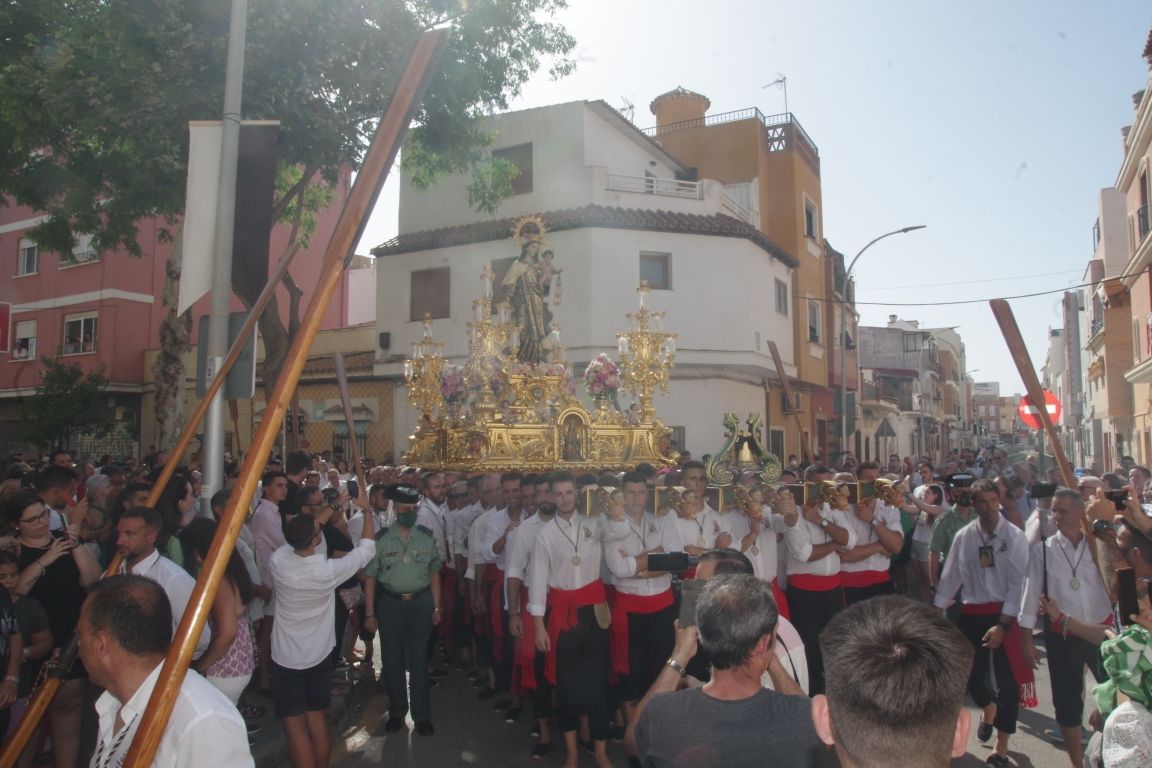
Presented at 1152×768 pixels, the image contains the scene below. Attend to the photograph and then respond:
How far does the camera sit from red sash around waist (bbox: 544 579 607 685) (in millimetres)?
5707

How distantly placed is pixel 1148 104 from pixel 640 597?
1773 centimetres

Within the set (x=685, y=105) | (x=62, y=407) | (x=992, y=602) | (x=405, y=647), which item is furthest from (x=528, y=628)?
(x=685, y=105)

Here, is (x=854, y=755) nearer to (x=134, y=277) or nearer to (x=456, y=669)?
(x=456, y=669)

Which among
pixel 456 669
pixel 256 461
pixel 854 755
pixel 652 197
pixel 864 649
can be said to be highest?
pixel 652 197

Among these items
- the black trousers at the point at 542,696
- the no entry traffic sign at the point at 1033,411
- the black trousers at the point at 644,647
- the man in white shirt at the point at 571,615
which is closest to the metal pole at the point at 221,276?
the man in white shirt at the point at 571,615

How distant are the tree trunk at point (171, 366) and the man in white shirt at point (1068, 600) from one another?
37.9ft

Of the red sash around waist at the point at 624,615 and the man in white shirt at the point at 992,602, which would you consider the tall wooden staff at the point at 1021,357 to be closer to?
the man in white shirt at the point at 992,602

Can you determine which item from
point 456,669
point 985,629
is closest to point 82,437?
point 456,669

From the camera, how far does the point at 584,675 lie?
564 cm

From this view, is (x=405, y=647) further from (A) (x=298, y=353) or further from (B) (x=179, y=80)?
(B) (x=179, y=80)

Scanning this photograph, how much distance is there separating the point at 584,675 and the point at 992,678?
305 cm

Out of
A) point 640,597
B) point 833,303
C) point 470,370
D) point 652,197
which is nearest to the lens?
point 640,597

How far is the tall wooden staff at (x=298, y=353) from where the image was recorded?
7.77 ft

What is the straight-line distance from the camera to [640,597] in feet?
19.2
